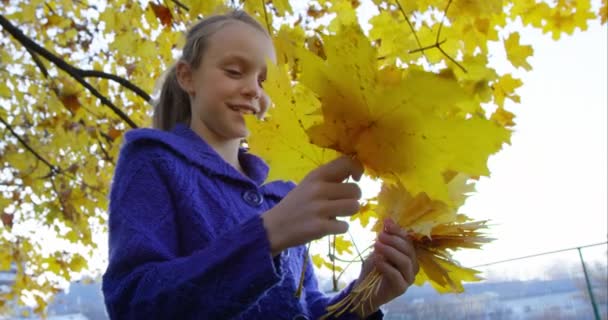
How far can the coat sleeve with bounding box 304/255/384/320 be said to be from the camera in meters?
0.86

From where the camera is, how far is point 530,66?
132cm

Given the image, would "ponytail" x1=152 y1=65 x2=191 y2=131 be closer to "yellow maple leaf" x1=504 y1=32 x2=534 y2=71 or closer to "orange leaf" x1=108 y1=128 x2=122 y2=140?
"yellow maple leaf" x1=504 y1=32 x2=534 y2=71

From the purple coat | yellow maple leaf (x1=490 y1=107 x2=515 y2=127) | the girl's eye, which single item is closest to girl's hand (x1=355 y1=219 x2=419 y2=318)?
the purple coat

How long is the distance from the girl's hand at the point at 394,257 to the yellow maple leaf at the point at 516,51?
0.92 meters

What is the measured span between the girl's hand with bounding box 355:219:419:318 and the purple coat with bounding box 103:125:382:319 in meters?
0.12

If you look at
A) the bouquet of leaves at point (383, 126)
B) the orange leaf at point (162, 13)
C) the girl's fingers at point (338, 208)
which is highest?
the orange leaf at point (162, 13)

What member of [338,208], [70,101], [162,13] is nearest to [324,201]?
[338,208]

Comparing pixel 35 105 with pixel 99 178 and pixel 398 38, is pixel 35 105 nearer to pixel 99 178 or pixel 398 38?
pixel 99 178

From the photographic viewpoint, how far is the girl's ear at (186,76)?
108cm

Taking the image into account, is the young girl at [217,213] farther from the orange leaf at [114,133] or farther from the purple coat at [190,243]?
the orange leaf at [114,133]

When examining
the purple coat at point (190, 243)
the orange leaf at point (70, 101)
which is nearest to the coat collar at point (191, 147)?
the purple coat at point (190, 243)

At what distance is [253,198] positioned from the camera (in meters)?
0.97

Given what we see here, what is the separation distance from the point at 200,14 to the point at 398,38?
0.49 meters

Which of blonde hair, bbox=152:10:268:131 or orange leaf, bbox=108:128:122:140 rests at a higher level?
orange leaf, bbox=108:128:122:140
